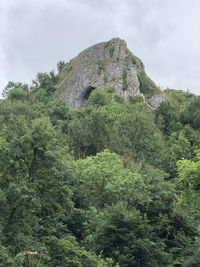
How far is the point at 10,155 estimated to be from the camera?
18.2 m

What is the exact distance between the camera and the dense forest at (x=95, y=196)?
18.0 meters

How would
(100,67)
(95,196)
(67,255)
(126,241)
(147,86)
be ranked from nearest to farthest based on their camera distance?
(67,255)
(126,241)
(95,196)
(100,67)
(147,86)

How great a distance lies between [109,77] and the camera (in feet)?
302

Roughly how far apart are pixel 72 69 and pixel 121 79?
17404 millimetres

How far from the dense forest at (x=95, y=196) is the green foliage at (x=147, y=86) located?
3302cm

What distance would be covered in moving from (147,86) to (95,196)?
209 feet

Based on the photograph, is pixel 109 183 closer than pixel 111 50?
Yes

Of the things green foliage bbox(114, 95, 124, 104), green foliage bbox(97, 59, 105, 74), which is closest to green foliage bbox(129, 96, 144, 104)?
green foliage bbox(114, 95, 124, 104)

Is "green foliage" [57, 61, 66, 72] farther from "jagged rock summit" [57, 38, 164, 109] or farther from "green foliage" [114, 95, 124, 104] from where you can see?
"green foliage" [114, 95, 124, 104]

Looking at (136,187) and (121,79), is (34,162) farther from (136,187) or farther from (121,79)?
(121,79)

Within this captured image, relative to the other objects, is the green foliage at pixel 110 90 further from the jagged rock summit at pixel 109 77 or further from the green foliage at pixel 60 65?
the green foliage at pixel 60 65

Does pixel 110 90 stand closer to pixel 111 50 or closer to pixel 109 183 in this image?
pixel 111 50

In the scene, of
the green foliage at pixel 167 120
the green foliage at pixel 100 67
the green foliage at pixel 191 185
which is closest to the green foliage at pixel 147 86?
the green foliage at pixel 100 67

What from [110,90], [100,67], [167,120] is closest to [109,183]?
[167,120]
